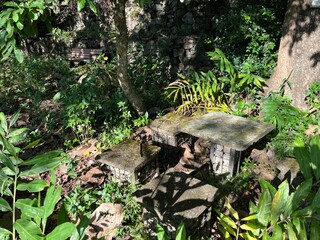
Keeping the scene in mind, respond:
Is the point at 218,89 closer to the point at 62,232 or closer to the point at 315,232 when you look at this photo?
the point at 315,232

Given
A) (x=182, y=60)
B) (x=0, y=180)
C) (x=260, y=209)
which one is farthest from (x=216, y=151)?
(x=182, y=60)

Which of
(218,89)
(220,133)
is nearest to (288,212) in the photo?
(220,133)

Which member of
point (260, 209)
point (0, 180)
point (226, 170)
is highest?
point (0, 180)

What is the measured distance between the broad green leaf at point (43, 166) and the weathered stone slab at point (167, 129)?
7.48 ft

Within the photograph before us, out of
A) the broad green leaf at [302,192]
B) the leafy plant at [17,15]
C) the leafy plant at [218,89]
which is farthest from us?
the leafy plant at [218,89]

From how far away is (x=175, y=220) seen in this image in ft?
7.47

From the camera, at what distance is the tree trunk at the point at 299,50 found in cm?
395

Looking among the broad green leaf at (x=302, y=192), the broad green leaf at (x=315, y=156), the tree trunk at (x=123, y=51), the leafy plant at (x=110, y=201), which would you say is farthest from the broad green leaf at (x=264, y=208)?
the tree trunk at (x=123, y=51)

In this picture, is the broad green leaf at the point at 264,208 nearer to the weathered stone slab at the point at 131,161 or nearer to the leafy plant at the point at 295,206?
the leafy plant at the point at 295,206

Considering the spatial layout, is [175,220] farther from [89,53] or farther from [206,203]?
[89,53]

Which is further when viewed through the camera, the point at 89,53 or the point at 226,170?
the point at 89,53

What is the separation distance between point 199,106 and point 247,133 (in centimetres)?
107

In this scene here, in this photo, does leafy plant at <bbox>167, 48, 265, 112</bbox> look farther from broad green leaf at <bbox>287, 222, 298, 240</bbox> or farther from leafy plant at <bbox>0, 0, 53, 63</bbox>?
broad green leaf at <bbox>287, 222, 298, 240</bbox>

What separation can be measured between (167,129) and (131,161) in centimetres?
69
